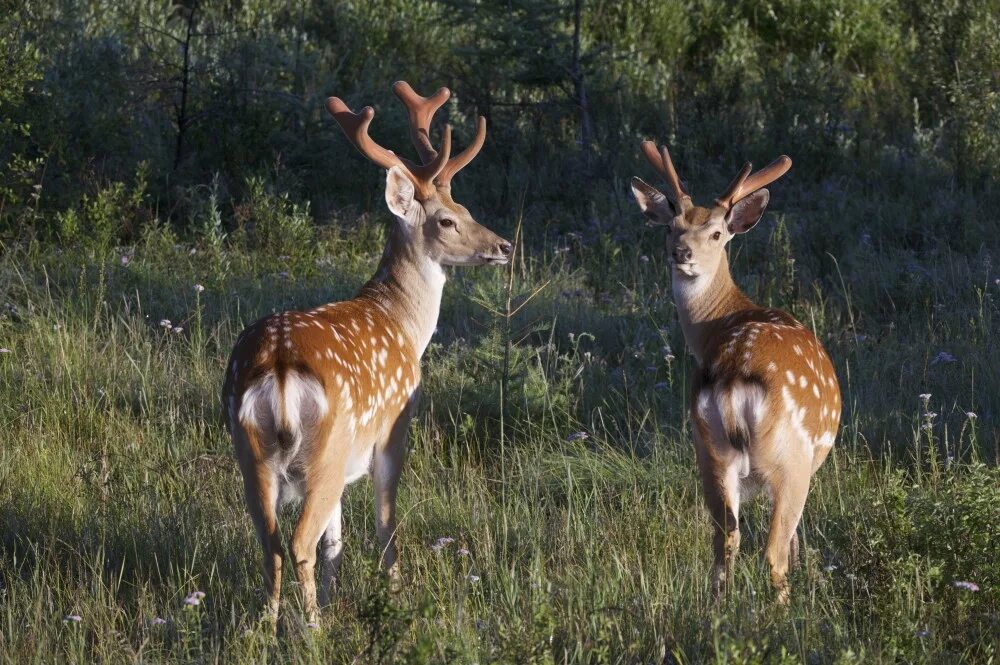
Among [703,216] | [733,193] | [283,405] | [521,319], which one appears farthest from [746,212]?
[283,405]

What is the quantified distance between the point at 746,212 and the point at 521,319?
1.92 metres

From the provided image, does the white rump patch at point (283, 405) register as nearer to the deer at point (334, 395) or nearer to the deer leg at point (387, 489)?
the deer at point (334, 395)

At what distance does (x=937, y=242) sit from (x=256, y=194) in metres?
4.44

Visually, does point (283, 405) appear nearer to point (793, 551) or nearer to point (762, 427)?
point (762, 427)

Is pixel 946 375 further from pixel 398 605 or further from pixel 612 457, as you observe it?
pixel 398 605

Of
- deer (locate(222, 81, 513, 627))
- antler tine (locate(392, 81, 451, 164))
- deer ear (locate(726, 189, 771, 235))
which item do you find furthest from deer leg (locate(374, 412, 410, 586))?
antler tine (locate(392, 81, 451, 164))

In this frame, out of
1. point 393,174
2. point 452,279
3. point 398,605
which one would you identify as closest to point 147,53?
point 452,279

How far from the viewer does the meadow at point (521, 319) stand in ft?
12.9

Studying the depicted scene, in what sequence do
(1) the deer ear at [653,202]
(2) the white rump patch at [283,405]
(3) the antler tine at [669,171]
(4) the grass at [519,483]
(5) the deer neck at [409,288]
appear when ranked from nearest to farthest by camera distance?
(4) the grass at [519,483]
(2) the white rump patch at [283,405]
(5) the deer neck at [409,288]
(3) the antler tine at [669,171]
(1) the deer ear at [653,202]

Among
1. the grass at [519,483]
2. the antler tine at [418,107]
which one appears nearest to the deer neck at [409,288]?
the grass at [519,483]

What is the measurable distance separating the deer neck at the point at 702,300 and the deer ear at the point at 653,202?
0.44m

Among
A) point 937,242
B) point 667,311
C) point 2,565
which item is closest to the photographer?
point 2,565

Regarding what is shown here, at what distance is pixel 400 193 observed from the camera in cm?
546

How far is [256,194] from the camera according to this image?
8609mm
